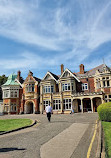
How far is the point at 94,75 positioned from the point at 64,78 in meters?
6.69

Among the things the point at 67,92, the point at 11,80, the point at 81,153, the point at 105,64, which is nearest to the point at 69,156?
the point at 81,153

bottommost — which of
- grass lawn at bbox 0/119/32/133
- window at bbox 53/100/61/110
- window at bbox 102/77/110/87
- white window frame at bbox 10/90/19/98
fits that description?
grass lawn at bbox 0/119/32/133

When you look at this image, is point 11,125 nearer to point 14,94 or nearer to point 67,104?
point 67,104

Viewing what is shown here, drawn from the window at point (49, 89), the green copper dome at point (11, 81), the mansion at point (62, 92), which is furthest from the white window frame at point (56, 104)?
the green copper dome at point (11, 81)

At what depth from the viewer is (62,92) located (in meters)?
29.3

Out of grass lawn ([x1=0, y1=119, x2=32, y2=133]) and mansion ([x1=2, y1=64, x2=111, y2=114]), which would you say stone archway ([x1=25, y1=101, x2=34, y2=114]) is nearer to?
mansion ([x1=2, y1=64, x2=111, y2=114])

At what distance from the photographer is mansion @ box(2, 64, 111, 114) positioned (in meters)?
26.8

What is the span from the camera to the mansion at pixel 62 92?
26.8 metres

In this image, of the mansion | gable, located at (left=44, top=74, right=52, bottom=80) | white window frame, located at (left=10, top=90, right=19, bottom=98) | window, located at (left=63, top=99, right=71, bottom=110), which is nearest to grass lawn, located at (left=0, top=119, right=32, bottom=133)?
the mansion

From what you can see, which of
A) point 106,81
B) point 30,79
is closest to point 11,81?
point 30,79

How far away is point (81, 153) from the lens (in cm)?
521

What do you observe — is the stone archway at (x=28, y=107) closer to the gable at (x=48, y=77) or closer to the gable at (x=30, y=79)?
the gable at (x=30, y=79)

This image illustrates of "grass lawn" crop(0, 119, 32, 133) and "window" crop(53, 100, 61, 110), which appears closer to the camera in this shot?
"grass lawn" crop(0, 119, 32, 133)

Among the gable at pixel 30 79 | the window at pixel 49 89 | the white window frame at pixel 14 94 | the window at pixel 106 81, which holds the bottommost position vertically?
the white window frame at pixel 14 94
